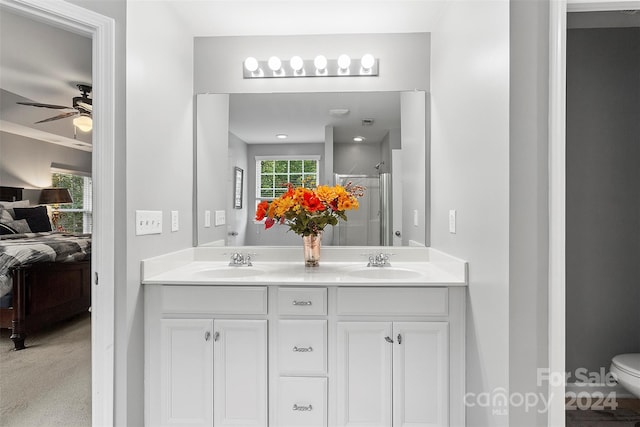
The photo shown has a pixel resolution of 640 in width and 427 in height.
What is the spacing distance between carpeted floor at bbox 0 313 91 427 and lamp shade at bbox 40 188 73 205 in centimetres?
60

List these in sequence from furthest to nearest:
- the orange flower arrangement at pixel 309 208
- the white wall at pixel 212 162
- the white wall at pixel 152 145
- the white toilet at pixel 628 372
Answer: the white wall at pixel 212 162 → the orange flower arrangement at pixel 309 208 → the white toilet at pixel 628 372 → the white wall at pixel 152 145

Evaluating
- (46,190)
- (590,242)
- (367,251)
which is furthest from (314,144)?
A: (590,242)

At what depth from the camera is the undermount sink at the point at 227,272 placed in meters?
2.17

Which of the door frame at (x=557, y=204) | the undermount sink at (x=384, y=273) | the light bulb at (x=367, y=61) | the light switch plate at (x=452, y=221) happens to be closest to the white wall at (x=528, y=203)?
the door frame at (x=557, y=204)

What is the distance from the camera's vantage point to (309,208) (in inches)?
87.2

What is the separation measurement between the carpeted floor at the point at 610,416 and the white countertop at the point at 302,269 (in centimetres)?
113

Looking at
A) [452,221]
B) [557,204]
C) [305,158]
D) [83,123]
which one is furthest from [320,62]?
[557,204]

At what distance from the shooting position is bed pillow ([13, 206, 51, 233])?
1700 mm

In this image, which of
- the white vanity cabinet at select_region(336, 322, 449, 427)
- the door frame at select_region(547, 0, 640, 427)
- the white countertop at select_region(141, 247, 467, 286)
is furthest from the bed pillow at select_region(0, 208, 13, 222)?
the door frame at select_region(547, 0, 640, 427)

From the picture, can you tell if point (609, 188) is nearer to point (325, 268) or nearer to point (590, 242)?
point (590, 242)

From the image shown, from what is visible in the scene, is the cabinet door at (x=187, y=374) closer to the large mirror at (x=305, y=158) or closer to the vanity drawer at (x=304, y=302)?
the vanity drawer at (x=304, y=302)

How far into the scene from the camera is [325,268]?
7.38ft

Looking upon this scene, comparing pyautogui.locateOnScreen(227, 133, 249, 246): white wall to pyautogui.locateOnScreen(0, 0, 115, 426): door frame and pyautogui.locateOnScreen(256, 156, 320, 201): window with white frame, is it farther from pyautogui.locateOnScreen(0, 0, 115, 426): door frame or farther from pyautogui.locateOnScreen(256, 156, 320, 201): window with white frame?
pyautogui.locateOnScreen(0, 0, 115, 426): door frame

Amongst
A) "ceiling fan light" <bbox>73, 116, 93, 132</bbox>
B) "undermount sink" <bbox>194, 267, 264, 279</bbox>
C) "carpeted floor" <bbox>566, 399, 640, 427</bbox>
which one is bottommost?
"carpeted floor" <bbox>566, 399, 640, 427</bbox>
